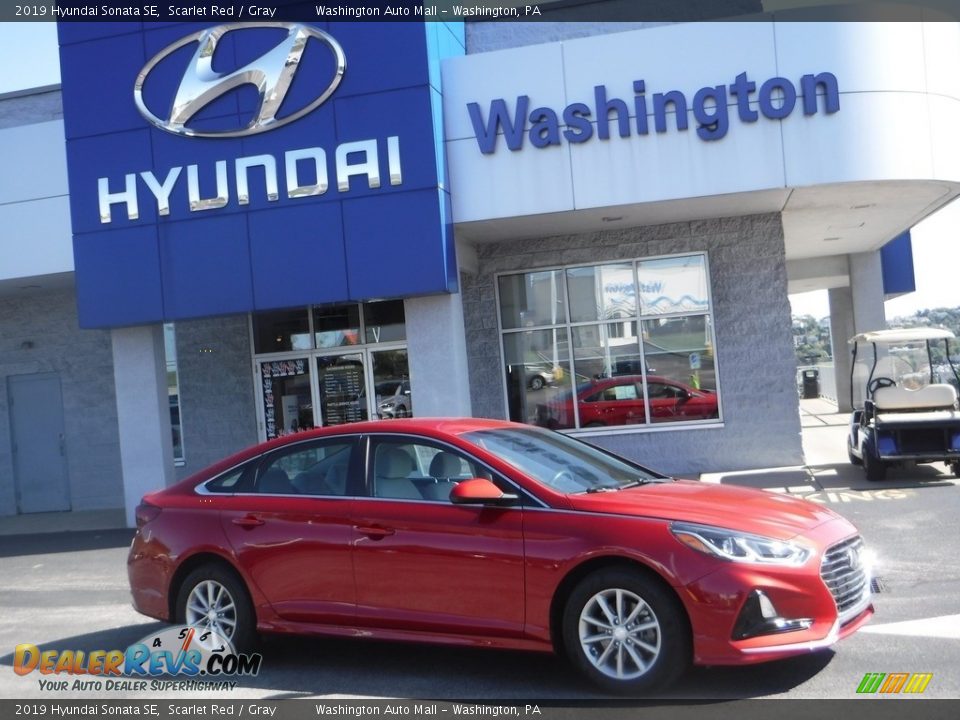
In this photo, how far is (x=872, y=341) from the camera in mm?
14328

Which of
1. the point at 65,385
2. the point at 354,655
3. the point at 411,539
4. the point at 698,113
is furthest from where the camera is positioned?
the point at 65,385

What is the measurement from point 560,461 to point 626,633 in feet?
4.54

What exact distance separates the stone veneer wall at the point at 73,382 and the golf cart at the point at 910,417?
11926 millimetres

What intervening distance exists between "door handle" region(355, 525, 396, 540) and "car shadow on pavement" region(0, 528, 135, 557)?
26.0 feet

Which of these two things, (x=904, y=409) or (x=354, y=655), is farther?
(x=904, y=409)

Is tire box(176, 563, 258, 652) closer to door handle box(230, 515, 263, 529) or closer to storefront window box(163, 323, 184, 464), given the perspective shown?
door handle box(230, 515, 263, 529)

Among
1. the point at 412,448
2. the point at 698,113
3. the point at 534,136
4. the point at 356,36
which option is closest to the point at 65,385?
the point at 356,36

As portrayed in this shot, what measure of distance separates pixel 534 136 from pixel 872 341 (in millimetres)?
5535

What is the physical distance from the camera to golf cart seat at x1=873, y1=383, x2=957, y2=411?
1348cm

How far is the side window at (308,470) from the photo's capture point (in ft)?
21.8

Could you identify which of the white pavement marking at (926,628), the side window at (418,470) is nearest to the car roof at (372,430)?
the side window at (418,470)

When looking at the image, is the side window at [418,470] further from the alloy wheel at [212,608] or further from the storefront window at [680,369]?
the storefront window at [680,369]

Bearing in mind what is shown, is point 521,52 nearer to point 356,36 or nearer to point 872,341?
point 356,36

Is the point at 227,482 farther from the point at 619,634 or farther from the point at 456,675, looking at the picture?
the point at 619,634
